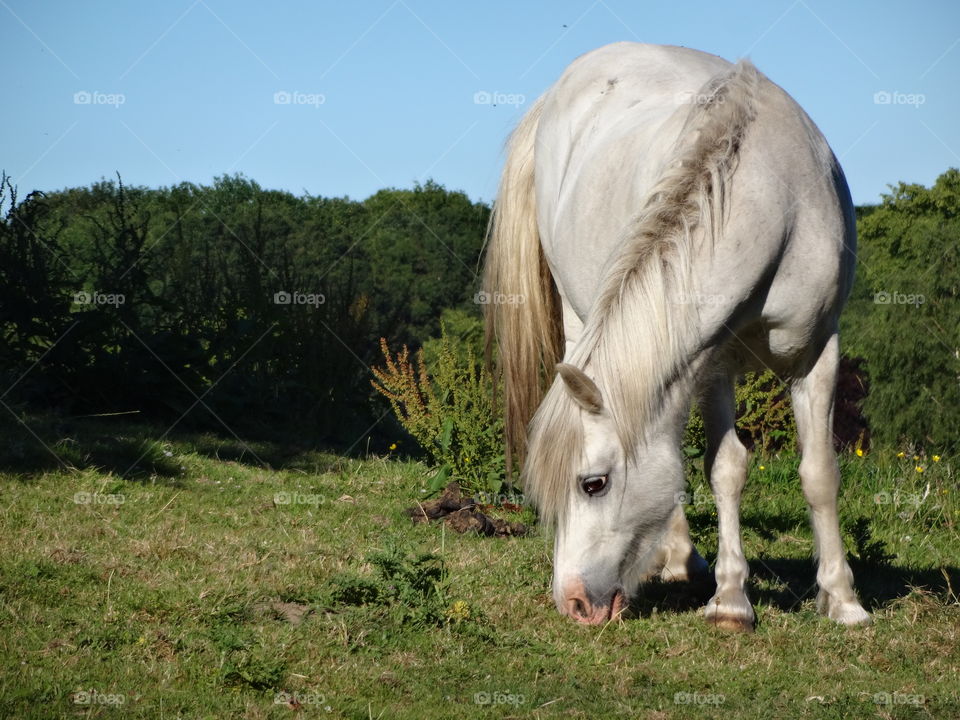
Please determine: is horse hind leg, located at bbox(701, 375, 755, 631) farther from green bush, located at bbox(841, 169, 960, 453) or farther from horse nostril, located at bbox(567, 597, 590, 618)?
green bush, located at bbox(841, 169, 960, 453)

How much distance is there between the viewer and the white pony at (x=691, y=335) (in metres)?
3.56

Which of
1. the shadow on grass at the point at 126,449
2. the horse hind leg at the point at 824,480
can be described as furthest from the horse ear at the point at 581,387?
the shadow on grass at the point at 126,449

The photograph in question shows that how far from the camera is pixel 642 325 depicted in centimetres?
351

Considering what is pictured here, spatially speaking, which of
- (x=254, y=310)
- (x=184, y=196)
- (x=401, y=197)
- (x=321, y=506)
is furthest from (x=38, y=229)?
(x=401, y=197)

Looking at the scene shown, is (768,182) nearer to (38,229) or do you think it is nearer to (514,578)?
(514,578)

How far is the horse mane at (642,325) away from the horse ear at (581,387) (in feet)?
0.16

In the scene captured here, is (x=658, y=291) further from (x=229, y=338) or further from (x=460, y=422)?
(x=229, y=338)

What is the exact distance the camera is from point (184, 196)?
27328 mm

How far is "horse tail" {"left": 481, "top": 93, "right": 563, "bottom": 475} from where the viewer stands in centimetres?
532

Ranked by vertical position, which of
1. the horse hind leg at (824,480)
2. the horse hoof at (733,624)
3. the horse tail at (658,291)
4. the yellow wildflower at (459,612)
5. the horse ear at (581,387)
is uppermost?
the horse tail at (658,291)

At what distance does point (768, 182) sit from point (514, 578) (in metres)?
1.96

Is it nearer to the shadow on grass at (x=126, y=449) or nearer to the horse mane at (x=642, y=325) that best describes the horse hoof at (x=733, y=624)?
the horse mane at (x=642, y=325)

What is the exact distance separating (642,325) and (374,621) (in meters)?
1.42

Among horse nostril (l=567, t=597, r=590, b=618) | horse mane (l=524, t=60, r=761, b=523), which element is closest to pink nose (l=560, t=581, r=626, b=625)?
horse nostril (l=567, t=597, r=590, b=618)
